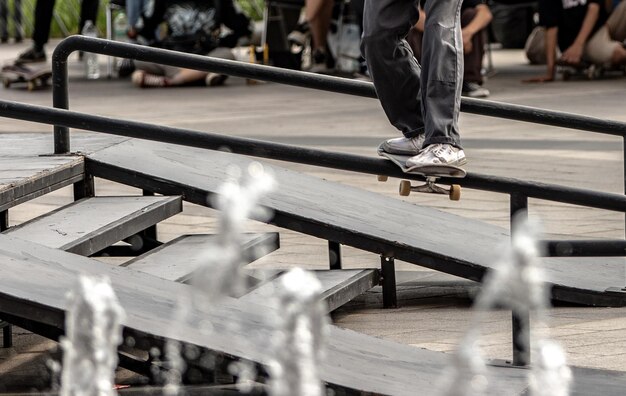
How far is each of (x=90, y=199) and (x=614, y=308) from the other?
2118 millimetres

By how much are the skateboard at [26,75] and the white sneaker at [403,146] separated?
971 cm

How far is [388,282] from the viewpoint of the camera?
5.44 metres

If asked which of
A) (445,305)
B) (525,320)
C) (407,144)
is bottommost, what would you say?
(445,305)

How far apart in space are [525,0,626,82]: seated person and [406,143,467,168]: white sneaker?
390 inches

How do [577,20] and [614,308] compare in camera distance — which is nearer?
[614,308]

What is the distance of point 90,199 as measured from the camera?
17.3ft

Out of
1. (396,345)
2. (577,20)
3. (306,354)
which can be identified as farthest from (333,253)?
(577,20)

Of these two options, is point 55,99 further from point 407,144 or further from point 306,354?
point 306,354

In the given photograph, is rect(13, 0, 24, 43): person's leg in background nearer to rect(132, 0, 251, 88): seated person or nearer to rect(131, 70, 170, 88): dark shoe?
rect(132, 0, 251, 88): seated person

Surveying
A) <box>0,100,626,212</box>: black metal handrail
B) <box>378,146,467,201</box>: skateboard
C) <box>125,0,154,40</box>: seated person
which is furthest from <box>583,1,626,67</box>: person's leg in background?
<box>0,100,626,212</box>: black metal handrail

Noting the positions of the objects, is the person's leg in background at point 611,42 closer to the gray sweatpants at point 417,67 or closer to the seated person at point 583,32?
the seated person at point 583,32

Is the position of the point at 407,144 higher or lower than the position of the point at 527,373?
higher

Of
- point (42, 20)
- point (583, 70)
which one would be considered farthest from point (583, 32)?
point (42, 20)

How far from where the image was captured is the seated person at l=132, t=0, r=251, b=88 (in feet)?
48.4
